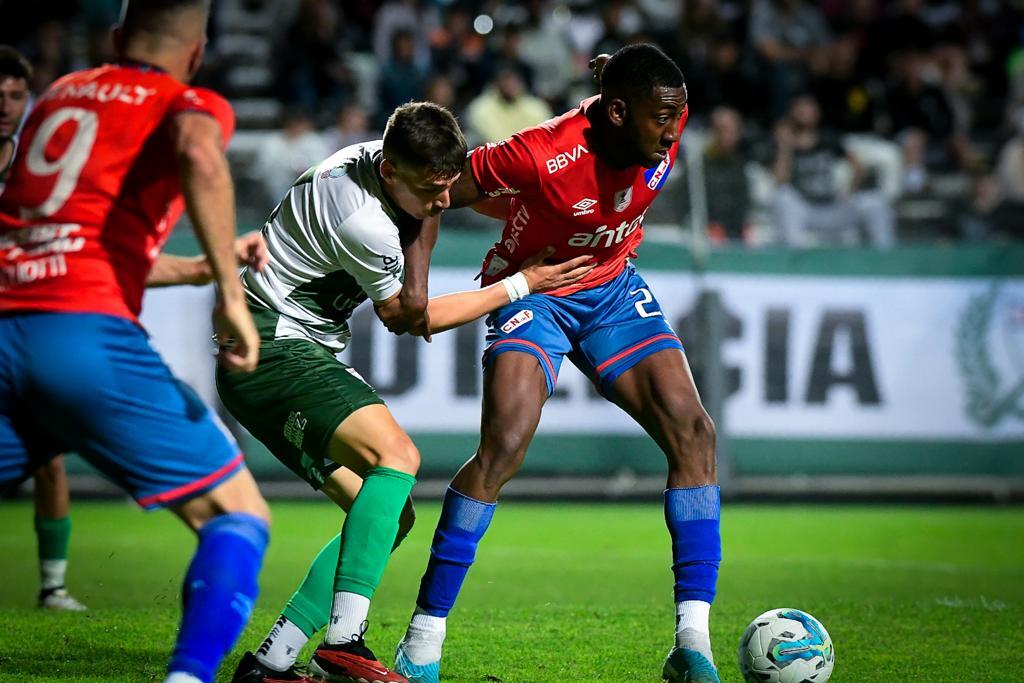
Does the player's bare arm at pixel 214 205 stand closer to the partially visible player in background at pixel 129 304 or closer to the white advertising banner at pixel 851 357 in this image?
the partially visible player in background at pixel 129 304

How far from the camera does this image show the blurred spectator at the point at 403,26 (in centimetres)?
1692

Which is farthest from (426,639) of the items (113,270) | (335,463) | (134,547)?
(134,547)

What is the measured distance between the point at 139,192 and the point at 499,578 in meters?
5.14

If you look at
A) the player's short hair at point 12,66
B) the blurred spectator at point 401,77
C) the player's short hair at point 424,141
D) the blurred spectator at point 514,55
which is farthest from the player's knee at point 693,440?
the blurred spectator at point 514,55

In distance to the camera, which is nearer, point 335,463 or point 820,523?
point 335,463

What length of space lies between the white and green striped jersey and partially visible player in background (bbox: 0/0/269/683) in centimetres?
115

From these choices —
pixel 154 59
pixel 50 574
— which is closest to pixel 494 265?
pixel 154 59

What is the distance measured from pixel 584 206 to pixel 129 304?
250 centimetres

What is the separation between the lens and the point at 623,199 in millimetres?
5988

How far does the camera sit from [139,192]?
396 centimetres

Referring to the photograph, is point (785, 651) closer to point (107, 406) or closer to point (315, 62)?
point (107, 406)

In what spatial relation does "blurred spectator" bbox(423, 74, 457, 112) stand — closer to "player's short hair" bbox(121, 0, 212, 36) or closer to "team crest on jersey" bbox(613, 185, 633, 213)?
"team crest on jersey" bbox(613, 185, 633, 213)

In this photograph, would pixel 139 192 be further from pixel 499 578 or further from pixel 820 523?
pixel 820 523

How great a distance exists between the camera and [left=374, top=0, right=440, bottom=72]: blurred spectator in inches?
666
